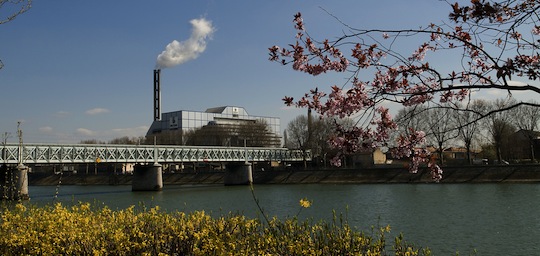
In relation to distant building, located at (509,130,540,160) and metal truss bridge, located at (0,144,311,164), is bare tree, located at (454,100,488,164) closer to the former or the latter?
distant building, located at (509,130,540,160)

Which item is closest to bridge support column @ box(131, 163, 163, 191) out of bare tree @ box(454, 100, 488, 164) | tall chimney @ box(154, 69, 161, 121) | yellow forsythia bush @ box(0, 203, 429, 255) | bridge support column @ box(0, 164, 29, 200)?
bridge support column @ box(0, 164, 29, 200)

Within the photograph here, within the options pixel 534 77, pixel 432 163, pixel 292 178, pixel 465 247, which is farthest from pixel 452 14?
pixel 292 178

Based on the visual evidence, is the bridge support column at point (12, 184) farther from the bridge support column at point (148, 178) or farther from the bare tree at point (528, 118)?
the bare tree at point (528, 118)

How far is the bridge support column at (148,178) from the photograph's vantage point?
9431cm

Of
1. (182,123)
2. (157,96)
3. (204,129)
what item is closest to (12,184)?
(204,129)

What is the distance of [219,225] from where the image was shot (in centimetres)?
1062

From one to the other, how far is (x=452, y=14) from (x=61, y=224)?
8.98 meters

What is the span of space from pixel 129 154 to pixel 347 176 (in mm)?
44885

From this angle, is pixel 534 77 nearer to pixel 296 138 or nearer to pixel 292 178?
pixel 292 178

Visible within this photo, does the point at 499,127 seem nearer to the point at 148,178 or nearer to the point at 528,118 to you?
the point at 528,118

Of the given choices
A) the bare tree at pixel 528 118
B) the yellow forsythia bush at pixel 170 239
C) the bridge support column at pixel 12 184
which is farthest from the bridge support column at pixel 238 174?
the yellow forsythia bush at pixel 170 239

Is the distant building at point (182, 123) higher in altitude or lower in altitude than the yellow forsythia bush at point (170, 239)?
higher

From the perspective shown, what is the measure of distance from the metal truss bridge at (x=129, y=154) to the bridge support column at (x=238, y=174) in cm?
217

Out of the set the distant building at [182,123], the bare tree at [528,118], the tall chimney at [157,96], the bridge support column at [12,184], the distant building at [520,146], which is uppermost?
the tall chimney at [157,96]
